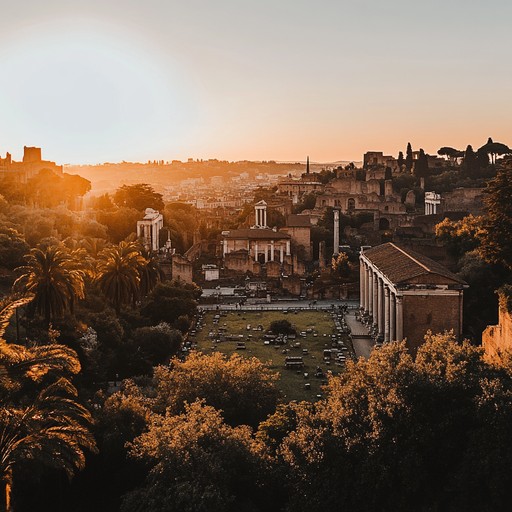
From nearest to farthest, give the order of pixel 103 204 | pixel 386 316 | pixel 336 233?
pixel 386 316 < pixel 336 233 < pixel 103 204

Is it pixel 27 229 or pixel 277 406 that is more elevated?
pixel 27 229

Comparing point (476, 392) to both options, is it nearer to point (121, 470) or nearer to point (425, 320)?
point (121, 470)

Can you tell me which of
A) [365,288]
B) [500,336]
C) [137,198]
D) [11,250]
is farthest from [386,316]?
[137,198]

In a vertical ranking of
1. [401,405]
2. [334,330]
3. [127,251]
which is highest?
[127,251]

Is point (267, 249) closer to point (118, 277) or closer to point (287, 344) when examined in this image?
point (287, 344)

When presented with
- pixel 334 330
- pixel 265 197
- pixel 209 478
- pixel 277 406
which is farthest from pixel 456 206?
pixel 209 478

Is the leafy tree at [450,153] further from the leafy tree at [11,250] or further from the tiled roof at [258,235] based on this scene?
the leafy tree at [11,250]

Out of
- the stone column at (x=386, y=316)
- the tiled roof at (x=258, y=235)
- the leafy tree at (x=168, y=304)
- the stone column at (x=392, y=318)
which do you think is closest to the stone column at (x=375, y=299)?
the stone column at (x=386, y=316)
